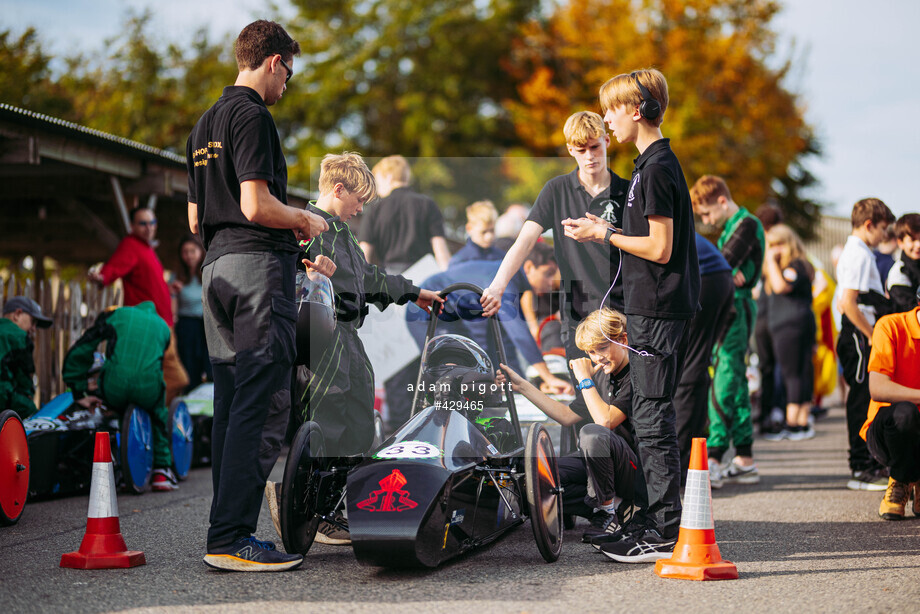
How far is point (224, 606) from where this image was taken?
3488 millimetres

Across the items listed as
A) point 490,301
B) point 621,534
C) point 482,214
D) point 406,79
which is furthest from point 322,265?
point 406,79

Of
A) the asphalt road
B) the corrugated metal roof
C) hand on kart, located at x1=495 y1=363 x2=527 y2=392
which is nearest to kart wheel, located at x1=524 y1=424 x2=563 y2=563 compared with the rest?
the asphalt road

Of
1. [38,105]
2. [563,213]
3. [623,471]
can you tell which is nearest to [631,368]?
[623,471]

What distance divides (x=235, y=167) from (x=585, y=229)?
1.56m

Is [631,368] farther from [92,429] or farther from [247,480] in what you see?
[92,429]

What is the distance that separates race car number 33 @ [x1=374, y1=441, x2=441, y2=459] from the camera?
13.1ft

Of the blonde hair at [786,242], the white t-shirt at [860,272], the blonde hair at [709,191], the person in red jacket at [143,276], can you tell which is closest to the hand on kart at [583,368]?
the white t-shirt at [860,272]

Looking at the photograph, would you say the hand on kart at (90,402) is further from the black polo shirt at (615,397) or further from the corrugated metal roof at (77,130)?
the black polo shirt at (615,397)

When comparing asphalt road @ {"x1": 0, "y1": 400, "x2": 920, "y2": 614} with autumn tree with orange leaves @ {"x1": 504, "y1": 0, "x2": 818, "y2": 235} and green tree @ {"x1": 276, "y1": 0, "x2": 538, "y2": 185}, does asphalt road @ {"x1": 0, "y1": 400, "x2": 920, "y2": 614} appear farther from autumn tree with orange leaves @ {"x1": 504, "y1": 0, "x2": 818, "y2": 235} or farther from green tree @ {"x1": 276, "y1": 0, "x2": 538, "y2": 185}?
green tree @ {"x1": 276, "y1": 0, "x2": 538, "y2": 185}

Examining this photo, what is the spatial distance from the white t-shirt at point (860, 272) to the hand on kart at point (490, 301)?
292 cm

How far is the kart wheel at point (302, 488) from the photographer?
4.13 meters

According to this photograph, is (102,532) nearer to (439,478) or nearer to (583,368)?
(439,478)

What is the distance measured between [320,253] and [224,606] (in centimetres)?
170

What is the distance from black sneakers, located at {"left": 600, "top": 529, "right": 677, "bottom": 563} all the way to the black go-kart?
0.81 feet
